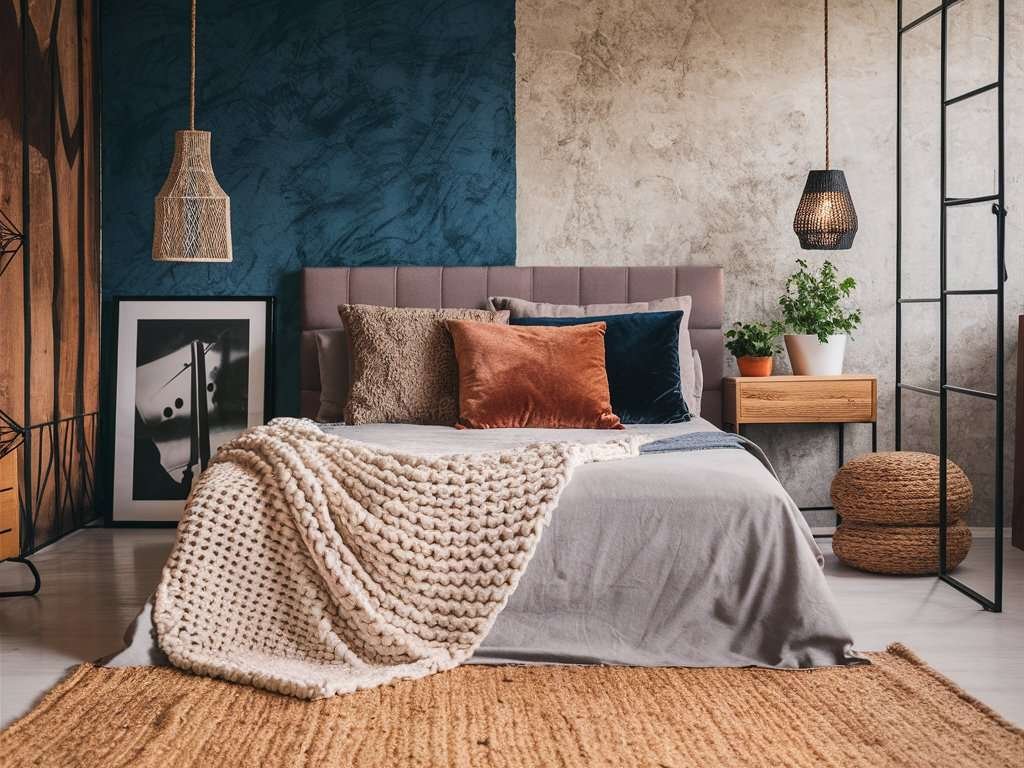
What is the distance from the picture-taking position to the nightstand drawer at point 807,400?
14.1 feet

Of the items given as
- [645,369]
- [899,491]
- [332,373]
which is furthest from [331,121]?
[899,491]

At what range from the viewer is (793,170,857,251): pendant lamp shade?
430 cm

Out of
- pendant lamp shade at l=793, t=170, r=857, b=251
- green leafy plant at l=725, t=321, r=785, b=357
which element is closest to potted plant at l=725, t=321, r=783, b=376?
green leafy plant at l=725, t=321, r=785, b=357

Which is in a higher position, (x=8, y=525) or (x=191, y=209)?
(x=191, y=209)

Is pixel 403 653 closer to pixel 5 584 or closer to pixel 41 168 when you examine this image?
pixel 5 584

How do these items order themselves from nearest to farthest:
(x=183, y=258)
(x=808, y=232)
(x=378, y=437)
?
(x=378, y=437) → (x=183, y=258) → (x=808, y=232)

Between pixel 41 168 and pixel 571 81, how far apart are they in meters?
2.35

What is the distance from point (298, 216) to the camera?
15.6ft

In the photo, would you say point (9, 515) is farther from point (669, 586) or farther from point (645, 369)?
point (645, 369)

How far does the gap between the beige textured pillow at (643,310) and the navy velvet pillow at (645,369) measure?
22 cm

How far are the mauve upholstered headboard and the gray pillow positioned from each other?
182 millimetres

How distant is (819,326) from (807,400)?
0.34 m

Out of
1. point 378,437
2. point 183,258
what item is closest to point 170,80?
point 183,258

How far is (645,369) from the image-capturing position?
397 centimetres
